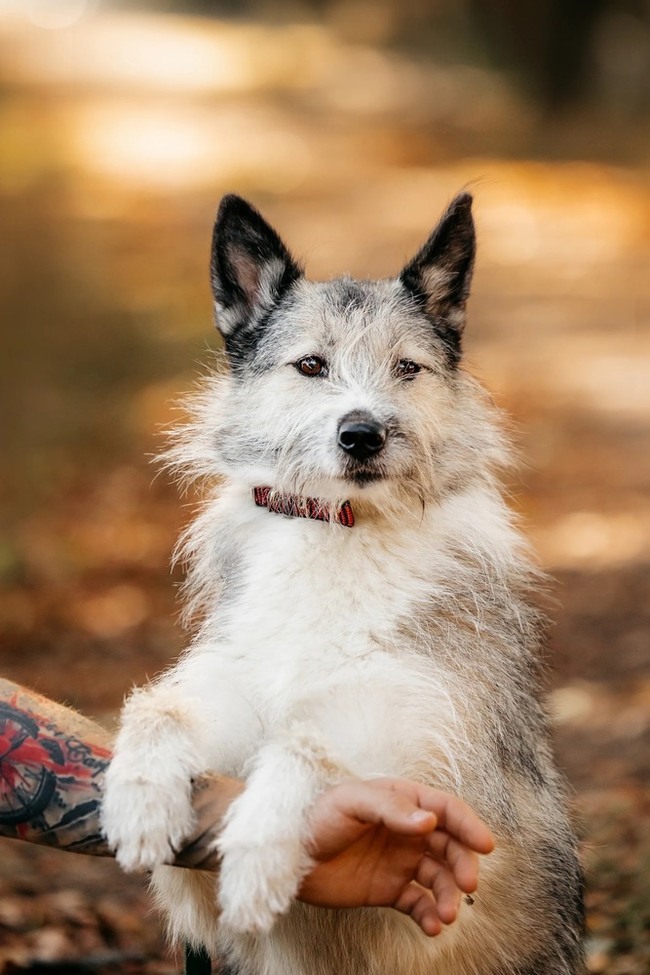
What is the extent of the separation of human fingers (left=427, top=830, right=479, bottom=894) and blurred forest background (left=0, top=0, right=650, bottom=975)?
5.47 ft

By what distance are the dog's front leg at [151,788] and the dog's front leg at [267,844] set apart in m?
0.11

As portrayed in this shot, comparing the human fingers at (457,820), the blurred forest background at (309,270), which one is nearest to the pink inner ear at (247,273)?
the blurred forest background at (309,270)

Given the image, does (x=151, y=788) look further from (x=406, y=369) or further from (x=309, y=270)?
(x=309, y=270)

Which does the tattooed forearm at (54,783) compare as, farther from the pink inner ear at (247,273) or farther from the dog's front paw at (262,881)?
the pink inner ear at (247,273)

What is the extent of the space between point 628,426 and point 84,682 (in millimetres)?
6154

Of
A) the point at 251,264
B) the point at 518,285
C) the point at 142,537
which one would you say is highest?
the point at 251,264

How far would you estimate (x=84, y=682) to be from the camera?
6523 mm

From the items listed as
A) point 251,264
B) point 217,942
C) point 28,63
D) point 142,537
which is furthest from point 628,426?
point 28,63

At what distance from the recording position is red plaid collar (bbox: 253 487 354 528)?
300 centimetres

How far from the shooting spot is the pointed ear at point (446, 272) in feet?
11.1

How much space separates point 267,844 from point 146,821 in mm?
256

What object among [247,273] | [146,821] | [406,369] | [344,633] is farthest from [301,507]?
[146,821]

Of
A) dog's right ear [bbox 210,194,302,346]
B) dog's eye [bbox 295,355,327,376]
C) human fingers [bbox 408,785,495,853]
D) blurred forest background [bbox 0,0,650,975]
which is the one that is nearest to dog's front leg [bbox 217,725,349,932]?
human fingers [bbox 408,785,495,853]

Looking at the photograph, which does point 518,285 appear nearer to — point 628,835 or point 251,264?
point 628,835
